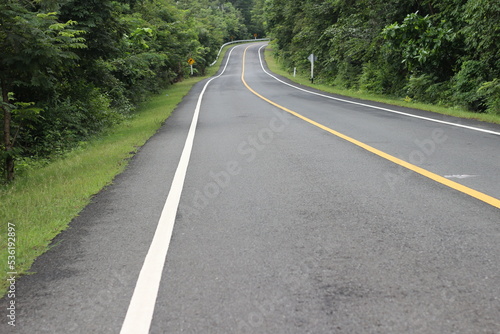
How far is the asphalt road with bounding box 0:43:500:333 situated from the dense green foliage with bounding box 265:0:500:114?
27.3ft

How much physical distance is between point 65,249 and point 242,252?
1.61 metres

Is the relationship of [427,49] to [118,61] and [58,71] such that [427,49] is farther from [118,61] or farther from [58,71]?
[58,71]

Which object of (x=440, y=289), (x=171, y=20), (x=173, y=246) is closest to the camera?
(x=440, y=289)

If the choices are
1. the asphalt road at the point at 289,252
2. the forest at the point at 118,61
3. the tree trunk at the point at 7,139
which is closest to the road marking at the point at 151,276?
the asphalt road at the point at 289,252

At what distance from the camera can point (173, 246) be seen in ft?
12.1

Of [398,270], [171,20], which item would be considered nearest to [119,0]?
[398,270]

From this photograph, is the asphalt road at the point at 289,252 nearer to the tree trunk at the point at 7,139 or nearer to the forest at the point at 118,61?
the tree trunk at the point at 7,139

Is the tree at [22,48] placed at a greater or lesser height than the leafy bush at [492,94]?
greater

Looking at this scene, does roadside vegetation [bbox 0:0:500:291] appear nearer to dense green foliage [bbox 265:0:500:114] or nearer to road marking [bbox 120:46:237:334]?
dense green foliage [bbox 265:0:500:114]

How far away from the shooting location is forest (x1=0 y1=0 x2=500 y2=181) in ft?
25.2

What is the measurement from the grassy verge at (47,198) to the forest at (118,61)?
3.33 ft

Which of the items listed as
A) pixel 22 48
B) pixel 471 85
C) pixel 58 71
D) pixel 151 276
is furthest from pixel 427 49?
pixel 151 276

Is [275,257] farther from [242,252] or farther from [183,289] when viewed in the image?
[183,289]

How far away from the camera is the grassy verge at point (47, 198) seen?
12.6 ft
